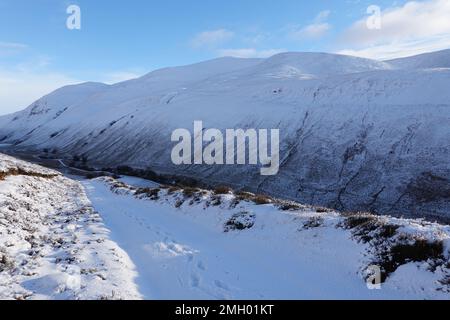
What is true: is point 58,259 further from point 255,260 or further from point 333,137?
point 333,137

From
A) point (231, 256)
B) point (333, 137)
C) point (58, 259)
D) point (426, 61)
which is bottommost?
point (231, 256)

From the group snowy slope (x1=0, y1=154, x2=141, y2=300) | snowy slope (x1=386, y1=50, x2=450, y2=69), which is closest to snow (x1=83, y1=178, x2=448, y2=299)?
snowy slope (x1=0, y1=154, x2=141, y2=300)

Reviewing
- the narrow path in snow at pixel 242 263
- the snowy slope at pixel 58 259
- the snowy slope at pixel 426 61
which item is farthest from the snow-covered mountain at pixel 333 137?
the snowy slope at pixel 426 61

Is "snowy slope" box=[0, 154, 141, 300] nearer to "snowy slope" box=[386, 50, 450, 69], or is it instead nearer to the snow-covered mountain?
the snow-covered mountain

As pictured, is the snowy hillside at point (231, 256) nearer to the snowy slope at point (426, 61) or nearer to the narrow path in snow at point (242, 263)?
the narrow path in snow at point (242, 263)

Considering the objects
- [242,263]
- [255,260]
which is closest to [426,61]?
[255,260]

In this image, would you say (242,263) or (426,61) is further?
(426,61)
